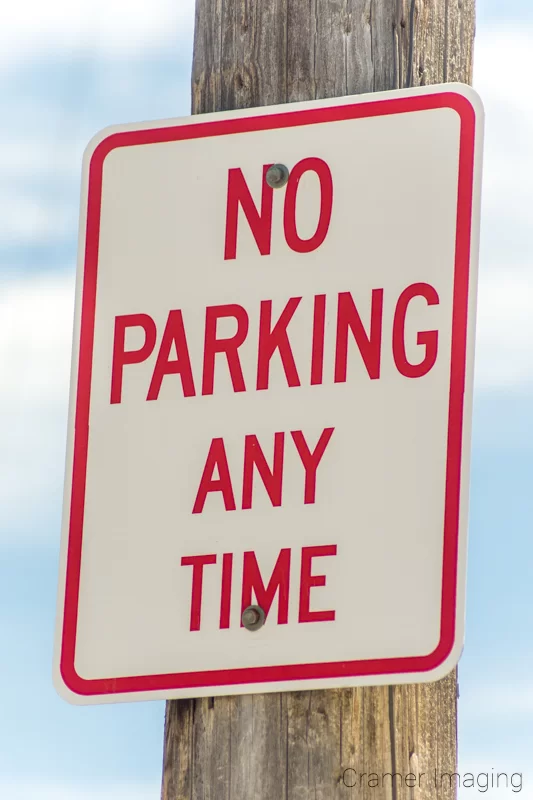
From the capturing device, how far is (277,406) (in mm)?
2318

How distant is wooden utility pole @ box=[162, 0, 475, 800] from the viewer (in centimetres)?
226

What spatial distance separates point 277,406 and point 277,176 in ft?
1.25

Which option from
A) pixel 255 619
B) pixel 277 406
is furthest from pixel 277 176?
pixel 255 619

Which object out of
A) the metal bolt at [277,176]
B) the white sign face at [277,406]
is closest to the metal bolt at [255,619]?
the white sign face at [277,406]

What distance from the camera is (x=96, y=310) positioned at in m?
2.49

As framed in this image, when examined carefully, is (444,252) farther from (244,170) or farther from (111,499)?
(111,499)

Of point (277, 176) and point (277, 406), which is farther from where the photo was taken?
point (277, 176)

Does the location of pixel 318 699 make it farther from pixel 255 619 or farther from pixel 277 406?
pixel 277 406

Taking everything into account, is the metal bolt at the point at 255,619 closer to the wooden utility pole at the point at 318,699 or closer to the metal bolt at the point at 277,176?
the wooden utility pole at the point at 318,699

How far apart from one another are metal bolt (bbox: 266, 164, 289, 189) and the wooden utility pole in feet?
0.56

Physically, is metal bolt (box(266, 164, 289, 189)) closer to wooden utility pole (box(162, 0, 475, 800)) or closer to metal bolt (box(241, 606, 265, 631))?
wooden utility pole (box(162, 0, 475, 800))

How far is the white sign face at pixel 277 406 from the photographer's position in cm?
221

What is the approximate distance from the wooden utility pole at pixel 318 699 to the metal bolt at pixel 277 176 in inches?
6.7

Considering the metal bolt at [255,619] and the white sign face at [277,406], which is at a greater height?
the white sign face at [277,406]
